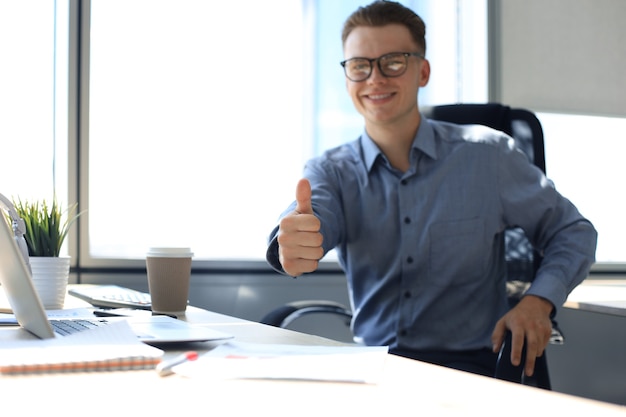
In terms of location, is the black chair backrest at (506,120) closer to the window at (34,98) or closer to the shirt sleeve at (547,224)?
the shirt sleeve at (547,224)

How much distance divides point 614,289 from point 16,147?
6.86 feet

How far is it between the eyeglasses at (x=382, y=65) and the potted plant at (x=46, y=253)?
0.88m

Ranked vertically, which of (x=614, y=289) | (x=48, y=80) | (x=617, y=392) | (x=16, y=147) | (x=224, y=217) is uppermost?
(x=48, y=80)

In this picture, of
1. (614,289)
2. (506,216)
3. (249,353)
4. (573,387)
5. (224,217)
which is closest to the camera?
(249,353)

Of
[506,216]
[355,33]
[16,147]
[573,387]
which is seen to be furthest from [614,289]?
[16,147]

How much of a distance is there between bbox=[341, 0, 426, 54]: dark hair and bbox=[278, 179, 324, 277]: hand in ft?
2.65

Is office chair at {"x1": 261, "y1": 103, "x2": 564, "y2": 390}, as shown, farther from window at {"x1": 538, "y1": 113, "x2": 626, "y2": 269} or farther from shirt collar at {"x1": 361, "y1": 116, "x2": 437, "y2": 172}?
window at {"x1": 538, "y1": 113, "x2": 626, "y2": 269}

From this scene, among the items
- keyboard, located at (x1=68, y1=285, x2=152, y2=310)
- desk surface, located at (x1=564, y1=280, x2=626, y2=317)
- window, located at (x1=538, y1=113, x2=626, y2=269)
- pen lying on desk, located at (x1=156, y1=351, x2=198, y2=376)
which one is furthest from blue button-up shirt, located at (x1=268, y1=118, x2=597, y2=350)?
window, located at (x1=538, y1=113, x2=626, y2=269)

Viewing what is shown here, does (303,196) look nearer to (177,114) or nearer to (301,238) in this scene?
(301,238)

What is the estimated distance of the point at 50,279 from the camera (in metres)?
1.58

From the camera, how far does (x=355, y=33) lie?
2.06 m

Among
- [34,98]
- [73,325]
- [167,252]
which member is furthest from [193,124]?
[73,325]

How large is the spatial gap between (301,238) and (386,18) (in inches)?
35.1

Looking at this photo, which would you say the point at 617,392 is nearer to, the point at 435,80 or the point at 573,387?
the point at 573,387
